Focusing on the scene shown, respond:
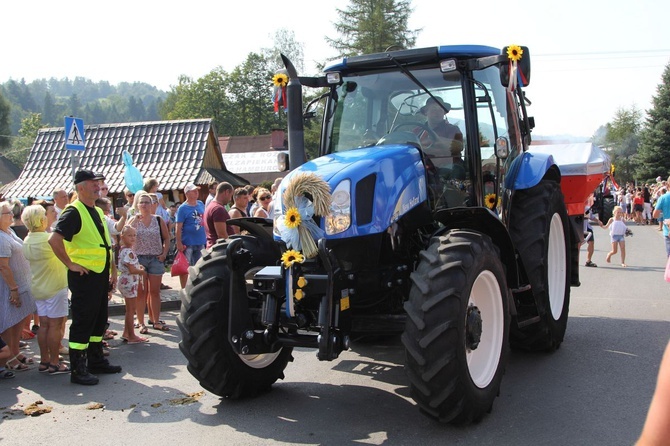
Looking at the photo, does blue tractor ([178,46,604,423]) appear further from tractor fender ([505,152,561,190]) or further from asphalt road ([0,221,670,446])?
asphalt road ([0,221,670,446])

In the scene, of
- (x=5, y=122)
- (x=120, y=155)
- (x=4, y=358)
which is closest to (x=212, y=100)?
(x=5, y=122)

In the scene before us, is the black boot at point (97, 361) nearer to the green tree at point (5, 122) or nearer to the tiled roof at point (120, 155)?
the tiled roof at point (120, 155)

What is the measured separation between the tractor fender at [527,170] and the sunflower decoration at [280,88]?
2.26m

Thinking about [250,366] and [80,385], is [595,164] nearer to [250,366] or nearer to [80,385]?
[250,366]

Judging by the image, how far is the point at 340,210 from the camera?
4750 millimetres

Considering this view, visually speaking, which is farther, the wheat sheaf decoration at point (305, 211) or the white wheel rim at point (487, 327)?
the white wheel rim at point (487, 327)

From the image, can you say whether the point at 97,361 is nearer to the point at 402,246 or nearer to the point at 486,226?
the point at 402,246

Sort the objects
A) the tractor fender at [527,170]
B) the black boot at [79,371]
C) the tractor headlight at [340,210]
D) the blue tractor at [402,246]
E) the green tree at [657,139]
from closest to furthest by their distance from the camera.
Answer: the blue tractor at [402,246] → the tractor headlight at [340,210] → the black boot at [79,371] → the tractor fender at [527,170] → the green tree at [657,139]

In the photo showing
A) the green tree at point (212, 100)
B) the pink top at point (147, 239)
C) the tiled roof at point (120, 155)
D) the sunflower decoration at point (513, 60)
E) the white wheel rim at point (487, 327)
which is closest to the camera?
the white wheel rim at point (487, 327)

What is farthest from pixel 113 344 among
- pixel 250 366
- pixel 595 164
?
pixel 595 164

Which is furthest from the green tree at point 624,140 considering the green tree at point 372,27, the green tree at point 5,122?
the green tree at point 5,122

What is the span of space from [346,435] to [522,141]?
4002 millimetres

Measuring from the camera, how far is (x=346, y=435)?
15.0ft

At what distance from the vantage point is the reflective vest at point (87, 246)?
637cm
